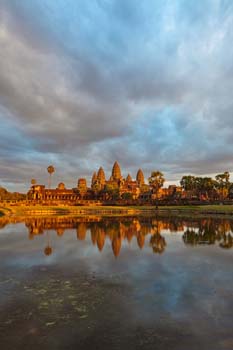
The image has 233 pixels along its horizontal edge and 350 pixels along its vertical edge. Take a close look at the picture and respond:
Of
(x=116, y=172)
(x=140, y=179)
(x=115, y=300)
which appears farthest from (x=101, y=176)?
(x=115, y=300)

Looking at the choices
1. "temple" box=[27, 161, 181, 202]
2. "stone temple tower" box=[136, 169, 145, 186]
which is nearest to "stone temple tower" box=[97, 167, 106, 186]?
"temple" box=[27, 161, 181, 202]

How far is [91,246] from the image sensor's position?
70.0 feet

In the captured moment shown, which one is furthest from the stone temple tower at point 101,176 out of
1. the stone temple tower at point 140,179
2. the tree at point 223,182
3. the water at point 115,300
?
the water at point 115,300

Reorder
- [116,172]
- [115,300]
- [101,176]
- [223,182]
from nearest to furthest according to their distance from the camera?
[115,300] → [223,182] → [101,176] → [116,172]

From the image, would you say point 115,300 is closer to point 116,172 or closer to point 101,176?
point 101,176

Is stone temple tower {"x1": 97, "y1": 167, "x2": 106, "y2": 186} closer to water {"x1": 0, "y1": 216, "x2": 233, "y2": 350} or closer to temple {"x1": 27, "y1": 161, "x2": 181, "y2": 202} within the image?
temple {"x1": 27, "y1": 161, "x2": 181, "y2": 202}

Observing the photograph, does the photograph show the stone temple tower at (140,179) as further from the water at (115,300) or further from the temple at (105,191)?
the water at (115,300)

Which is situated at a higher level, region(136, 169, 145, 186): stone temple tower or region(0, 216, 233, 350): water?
region(136, 169, 145, 186): stone temple tower

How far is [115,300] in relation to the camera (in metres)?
9.86

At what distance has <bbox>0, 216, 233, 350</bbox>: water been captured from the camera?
7.12 m

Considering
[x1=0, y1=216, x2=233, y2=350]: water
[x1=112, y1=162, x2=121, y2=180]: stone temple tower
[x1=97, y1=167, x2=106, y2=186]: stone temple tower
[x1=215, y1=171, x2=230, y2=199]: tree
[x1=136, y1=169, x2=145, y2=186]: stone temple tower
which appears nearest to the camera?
[x1=0, y1=216, x2=233, y2=350]: water

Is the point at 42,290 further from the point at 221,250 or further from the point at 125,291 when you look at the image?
the point at 221,250

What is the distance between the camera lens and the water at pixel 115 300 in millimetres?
7121

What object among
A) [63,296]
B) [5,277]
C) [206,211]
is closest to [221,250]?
[63,296]
